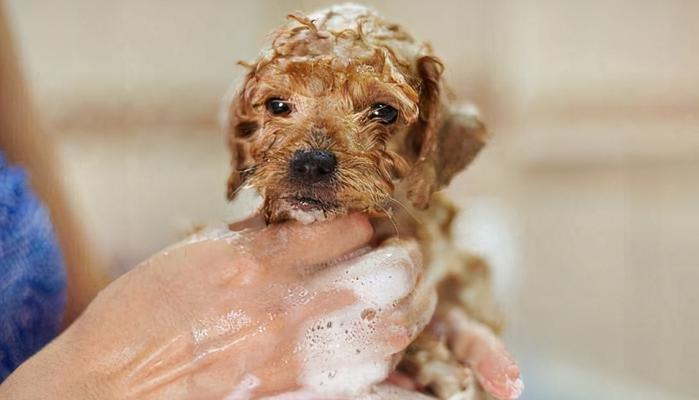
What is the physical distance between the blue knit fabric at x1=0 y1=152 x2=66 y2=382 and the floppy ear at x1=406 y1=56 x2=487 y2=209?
0.42 m

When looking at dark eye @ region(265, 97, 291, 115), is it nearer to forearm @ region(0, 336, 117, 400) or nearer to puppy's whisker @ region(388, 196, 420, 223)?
puppy's whisker @ region(388, 196, 420, 223)

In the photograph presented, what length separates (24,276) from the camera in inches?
32.5

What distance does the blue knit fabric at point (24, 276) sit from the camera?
805 millimetres

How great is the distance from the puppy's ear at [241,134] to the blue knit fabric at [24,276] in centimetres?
23

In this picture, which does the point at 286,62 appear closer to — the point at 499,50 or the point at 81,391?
the point at 81,391

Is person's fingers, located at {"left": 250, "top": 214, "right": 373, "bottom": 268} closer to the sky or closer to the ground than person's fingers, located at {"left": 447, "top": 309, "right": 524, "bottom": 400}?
closer to the sky

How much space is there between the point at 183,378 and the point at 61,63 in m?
1.54

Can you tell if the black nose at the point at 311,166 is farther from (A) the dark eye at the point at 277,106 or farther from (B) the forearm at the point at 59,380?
(B) the forearm at the point at 59,380

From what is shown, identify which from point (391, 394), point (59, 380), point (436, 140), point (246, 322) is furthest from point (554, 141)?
point (59, 380)

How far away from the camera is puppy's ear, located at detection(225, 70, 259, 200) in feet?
2.54

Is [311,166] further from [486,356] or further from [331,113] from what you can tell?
[486,356]

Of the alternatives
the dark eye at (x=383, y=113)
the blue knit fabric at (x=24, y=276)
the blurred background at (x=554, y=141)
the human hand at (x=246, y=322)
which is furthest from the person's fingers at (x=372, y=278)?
the blurred background at (x=554, y=141)

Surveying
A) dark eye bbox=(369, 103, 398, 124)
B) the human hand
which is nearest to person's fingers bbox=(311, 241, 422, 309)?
the human hand

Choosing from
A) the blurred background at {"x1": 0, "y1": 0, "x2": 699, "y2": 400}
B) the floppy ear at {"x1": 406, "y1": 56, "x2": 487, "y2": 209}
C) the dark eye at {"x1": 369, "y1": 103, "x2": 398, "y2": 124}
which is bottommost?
the blurred background at {"x1": 0, "y1": 0, "x2": 699, "y2": 400}
